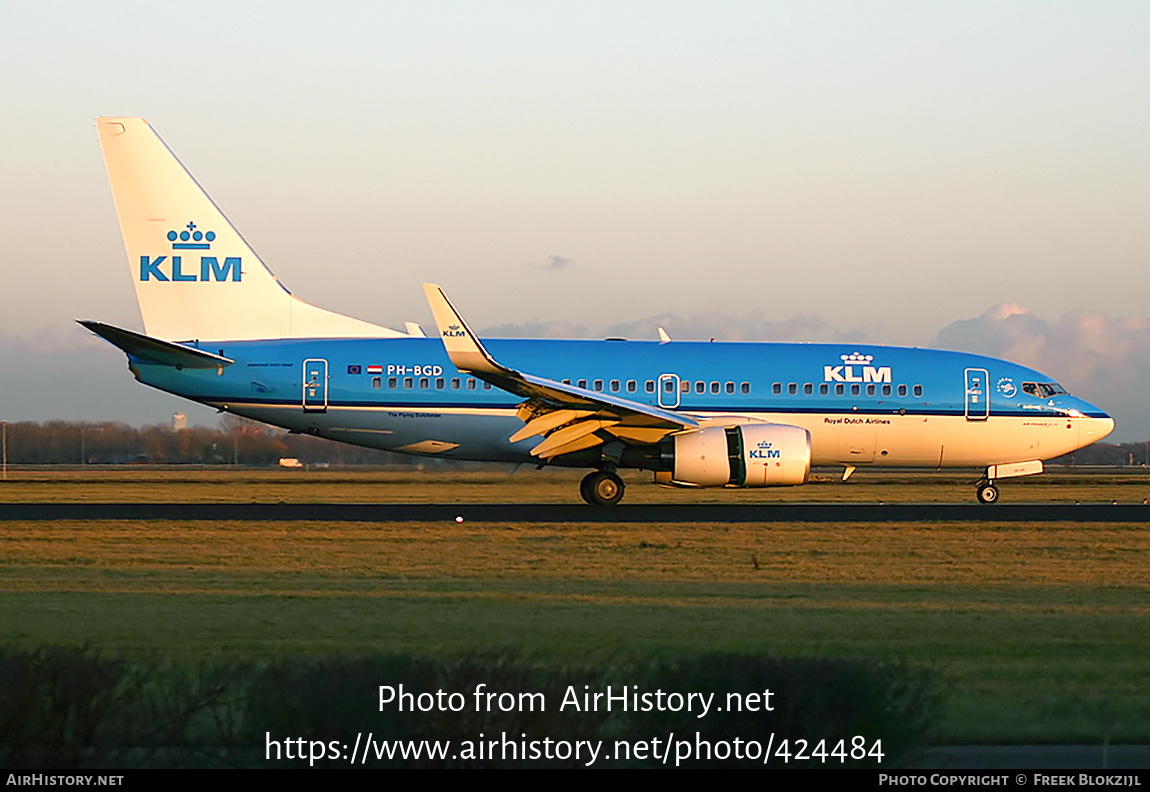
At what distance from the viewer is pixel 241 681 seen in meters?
7.32

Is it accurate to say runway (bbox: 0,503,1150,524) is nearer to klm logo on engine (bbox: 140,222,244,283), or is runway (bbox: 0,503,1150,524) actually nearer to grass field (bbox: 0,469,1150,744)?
grass field (bbox: 0,469,1150,744)

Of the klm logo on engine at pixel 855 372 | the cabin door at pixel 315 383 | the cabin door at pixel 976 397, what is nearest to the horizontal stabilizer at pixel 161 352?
the cabin door at pixel 315 383

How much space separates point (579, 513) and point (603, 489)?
6.25 ft

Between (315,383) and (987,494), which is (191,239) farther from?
(987,494)

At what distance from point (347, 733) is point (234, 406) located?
21308mm

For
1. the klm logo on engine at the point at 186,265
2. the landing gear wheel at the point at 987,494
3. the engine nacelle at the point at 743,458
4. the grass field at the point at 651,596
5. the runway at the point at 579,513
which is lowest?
the grass field at the point at 651,596

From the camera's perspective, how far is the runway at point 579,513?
23.8m

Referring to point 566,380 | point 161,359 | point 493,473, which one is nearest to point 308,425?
point 161,359

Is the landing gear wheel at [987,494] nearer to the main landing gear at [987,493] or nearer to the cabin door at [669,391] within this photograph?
the main landing gear at [987,493]

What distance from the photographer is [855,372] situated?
1131 inches

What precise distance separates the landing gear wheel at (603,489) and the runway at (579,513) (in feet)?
0.94

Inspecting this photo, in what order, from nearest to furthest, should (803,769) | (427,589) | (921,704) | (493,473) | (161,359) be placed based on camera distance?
(803,769), (921,704), (427,589), (161,359), (493,473)

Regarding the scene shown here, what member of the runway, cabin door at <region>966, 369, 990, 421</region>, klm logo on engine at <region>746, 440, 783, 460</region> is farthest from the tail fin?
cabin door at <region>966, 369, 990, 421</region>

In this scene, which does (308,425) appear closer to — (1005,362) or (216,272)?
(216,272)
